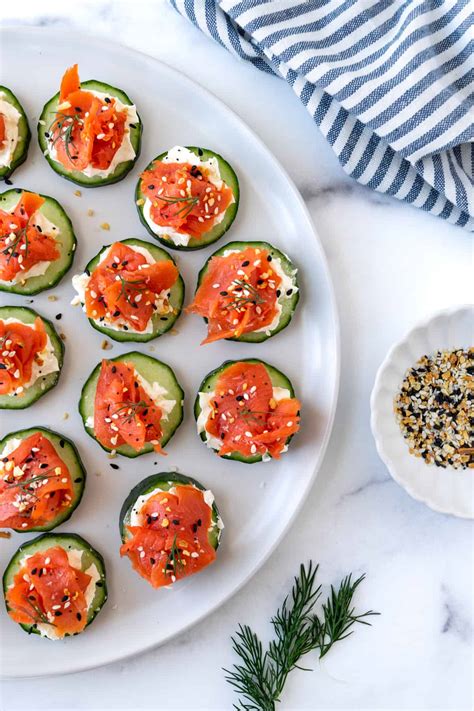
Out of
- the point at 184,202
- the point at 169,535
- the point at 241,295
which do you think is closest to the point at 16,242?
the point at 184,202

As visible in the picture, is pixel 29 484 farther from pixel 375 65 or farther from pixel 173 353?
pixel 375 65

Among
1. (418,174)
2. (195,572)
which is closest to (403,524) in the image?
(195,572)

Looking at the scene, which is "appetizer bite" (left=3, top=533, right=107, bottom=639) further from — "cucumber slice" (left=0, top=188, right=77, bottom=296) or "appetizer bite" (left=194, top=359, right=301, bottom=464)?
"cucumber slice" (left=0, top=188, right=77, bottom=296)

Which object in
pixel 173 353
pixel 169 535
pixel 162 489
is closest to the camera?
pixel 169 535

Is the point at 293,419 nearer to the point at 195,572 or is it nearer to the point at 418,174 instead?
the point at 195,572

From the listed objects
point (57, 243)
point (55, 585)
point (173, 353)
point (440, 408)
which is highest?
point (57, 243)

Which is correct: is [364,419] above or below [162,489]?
above

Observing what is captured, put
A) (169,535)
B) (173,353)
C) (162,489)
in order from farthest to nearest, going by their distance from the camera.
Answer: (173,353)
(162,489)
(169,535)
